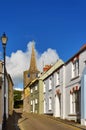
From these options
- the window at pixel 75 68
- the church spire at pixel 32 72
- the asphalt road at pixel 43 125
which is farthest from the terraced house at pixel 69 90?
the church spire at pixel 32 72

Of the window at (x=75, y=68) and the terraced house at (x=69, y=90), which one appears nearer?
the terraced house at (x=69, y=90)

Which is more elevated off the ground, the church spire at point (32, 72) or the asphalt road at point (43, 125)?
the church spire at point (32, 72)

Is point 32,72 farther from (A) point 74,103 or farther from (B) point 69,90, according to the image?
(A) point 74,103

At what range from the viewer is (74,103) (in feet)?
110

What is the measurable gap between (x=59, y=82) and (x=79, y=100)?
30.9ft

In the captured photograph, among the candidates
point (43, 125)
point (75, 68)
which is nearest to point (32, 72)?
point (75, 68)

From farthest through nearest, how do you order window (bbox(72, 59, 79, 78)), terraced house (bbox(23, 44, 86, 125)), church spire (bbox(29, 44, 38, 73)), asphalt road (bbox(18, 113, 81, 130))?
church spire (bbox(29, 44, 38, 73)), window (bbox(72, 59, 79, 78)), terraced house (bbox(23, 44, 86, 125)), asphalt road (bbox(18, 113, 81, 130))

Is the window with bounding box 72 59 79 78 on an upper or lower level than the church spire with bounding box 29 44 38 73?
lower

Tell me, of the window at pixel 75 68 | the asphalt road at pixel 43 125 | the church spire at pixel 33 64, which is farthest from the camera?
the church spire at pixel 33 64

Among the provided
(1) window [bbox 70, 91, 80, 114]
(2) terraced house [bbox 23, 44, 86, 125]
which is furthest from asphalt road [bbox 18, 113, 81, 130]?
(1) window [bbox 70, 91, 80, 114]

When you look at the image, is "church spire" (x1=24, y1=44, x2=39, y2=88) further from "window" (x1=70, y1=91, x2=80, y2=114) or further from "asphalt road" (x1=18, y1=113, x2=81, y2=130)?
"asphalt road" (x1=18, y1=113, x2=81, y2=130)

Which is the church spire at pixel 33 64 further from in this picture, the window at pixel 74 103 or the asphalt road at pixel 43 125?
the asphalt road at pixel 43 125

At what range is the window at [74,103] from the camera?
1284 inches

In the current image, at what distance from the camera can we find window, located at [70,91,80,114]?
107 ft
